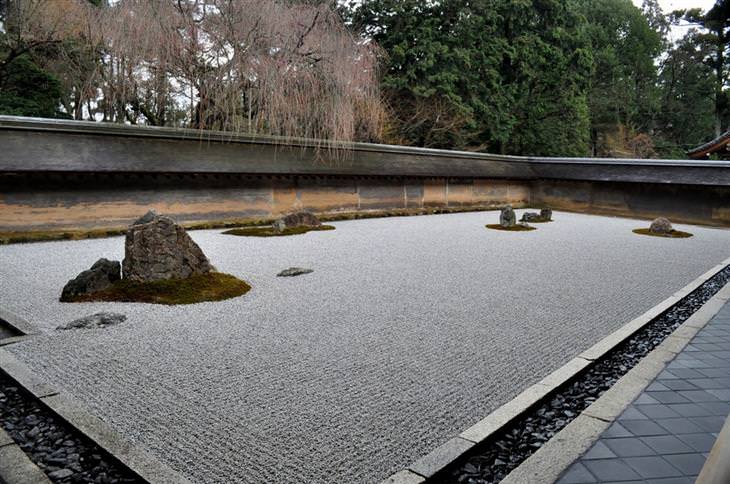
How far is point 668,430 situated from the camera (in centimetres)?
233

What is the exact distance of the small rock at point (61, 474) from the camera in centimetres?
187

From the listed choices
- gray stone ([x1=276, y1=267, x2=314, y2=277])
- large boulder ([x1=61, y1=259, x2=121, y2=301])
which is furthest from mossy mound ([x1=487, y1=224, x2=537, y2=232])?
large boulder ([x1=61, y1=259, x2=121, y2=301])

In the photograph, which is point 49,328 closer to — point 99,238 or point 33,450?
point 33,450

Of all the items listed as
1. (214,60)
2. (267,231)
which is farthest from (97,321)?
(214,60)

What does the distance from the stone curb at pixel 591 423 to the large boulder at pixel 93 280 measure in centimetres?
397

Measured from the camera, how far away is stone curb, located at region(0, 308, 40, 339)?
11.4ft

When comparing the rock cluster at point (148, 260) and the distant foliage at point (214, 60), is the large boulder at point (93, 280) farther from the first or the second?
the distant foliage at point (214, 60)

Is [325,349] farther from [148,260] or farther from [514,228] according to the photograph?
[514,228]

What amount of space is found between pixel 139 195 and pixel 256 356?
271 inches

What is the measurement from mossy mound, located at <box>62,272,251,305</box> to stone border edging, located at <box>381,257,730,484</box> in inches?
115

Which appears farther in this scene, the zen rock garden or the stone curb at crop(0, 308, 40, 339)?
the zen rock garden

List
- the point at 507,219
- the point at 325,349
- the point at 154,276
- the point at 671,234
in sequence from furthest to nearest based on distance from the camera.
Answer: the point at 507,219
the point at 671,234
the point at 154,276
the point at 325,349

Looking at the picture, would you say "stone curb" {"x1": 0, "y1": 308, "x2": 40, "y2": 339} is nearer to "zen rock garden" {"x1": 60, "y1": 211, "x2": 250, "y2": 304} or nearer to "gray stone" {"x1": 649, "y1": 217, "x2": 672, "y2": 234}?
"zen rock garden" {"x1": 60, "y1": 211, "x2": 250, "y2": 304}

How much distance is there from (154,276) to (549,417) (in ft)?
12.0
